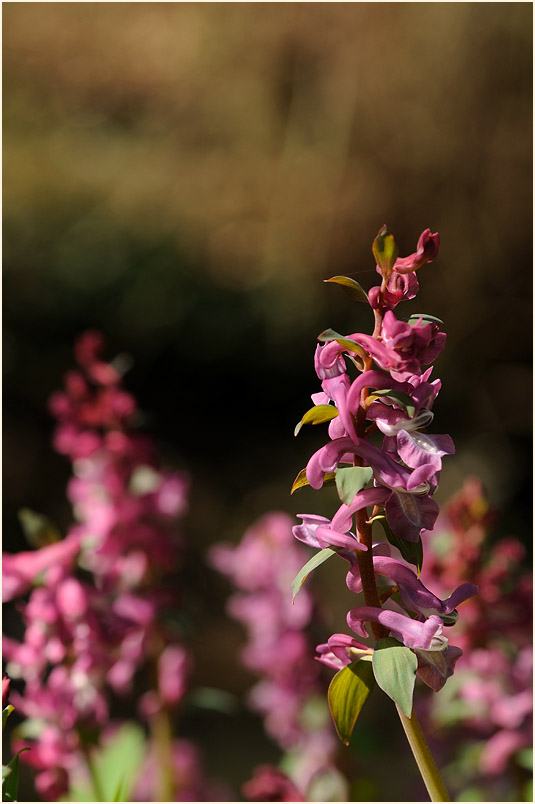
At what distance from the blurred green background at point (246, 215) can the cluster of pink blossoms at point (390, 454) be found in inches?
85.4

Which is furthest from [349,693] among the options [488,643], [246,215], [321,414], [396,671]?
[246,215]

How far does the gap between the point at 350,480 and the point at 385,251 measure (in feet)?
0.41

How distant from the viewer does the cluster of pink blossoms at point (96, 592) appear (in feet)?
2.31

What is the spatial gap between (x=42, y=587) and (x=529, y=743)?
1.85 ft

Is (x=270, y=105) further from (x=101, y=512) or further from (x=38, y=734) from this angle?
(x=38, y=734)

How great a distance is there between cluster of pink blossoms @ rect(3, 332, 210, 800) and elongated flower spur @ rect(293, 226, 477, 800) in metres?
0.37

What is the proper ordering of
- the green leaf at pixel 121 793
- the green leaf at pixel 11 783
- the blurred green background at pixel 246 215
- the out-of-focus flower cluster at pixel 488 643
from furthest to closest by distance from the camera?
the blurred green background at pixel 246 215 → the out-of-focus flower cluster at pixel 488 643 → the green leaf at pixel 121 793 → the green leaf at pixel 11 783

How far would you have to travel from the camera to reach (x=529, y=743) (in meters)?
0.85

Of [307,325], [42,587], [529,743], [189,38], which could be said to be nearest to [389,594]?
[42,587]

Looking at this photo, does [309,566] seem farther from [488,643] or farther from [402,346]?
[488,643]

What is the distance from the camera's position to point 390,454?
43 centimetres

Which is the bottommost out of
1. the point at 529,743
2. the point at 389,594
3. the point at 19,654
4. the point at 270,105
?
the point at 529,743

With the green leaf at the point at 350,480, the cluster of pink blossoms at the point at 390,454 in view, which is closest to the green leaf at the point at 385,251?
the cluster of pink blossoms at the point at 390,454

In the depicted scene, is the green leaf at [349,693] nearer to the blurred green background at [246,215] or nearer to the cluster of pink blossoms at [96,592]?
the cluster of pink blossoms at [96,592]
